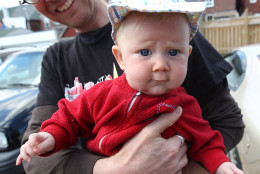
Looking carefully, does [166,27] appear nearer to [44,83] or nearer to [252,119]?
[44,83]

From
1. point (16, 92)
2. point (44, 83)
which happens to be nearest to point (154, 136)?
A: point (44, 83)

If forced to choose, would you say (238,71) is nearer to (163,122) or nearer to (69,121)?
(163,122)

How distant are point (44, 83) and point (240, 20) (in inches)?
523

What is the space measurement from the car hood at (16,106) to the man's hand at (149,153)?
207cm

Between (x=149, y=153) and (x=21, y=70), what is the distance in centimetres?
392

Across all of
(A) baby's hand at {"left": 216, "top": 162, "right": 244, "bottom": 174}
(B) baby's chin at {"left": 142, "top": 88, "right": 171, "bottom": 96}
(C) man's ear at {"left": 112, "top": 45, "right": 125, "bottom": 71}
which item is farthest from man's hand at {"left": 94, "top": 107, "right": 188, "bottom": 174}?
(C) man's ear at {"left": 112, "top": 45, "right": 125, "bottom": 71}

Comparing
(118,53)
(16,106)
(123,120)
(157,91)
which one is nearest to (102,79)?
(118,53)

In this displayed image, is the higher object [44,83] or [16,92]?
[44,83]

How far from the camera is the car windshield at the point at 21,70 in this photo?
13.7 ft

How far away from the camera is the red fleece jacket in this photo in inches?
51.1

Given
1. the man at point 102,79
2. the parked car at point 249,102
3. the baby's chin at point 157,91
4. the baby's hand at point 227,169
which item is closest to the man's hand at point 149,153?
the man at point 102,79

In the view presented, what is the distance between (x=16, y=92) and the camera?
3680 mm

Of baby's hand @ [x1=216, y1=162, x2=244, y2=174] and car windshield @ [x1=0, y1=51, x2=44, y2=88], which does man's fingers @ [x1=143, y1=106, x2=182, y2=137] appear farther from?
car windshield @ [x1=0, y1=51, x2=44, y2=88]

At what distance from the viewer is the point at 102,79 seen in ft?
5.62
